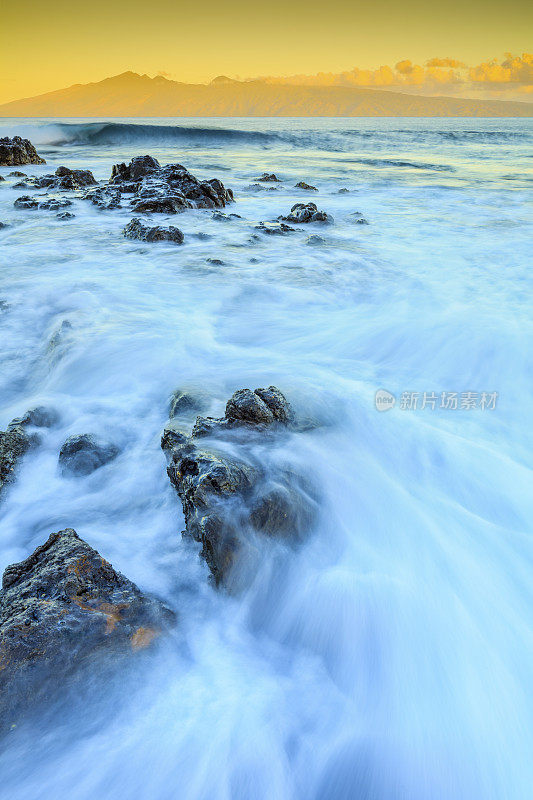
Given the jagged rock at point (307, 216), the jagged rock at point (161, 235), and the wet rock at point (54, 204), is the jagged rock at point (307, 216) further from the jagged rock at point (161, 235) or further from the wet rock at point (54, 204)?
the wet rock at point (54, 204)

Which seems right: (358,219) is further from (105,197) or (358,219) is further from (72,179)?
(72,179)

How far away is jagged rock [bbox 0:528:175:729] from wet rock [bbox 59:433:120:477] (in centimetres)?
101

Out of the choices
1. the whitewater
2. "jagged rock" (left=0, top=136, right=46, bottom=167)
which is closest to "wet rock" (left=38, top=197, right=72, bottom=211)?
the whitewater

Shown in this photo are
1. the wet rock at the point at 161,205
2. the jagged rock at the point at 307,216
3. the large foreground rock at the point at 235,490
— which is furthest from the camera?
the wet rock at the point at 161,205

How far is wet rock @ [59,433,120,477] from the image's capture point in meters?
3.03

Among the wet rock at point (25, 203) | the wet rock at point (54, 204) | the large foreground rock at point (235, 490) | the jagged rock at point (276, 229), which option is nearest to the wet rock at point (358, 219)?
the jagged rock at point (276, 229)

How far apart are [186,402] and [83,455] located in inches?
36.2

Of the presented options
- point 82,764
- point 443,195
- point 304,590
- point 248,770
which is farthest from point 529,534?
point 443,195

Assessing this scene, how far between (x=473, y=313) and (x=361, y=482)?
11.9ft

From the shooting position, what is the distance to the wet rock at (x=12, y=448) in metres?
2.85

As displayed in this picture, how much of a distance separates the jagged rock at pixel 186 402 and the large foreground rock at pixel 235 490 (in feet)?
2.20

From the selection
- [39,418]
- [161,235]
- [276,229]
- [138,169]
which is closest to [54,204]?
[138,169]

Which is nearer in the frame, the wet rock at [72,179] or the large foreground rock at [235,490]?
the large foreground rock at [235,490]

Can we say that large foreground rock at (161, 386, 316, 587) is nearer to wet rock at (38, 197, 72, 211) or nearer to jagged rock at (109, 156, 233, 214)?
jagged rock at (109, 156, 233, 214)
